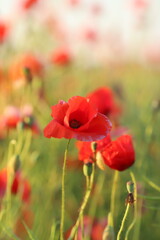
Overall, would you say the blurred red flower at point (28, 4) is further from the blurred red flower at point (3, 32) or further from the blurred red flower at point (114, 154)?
the blurred red flower at point (114, 154)

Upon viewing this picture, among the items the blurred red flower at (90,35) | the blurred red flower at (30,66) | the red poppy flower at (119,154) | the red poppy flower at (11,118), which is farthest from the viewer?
the blurred red flower at (90,35)

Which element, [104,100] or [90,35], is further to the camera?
[90,35]

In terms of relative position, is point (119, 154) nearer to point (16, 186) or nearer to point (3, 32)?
point (16, 186)

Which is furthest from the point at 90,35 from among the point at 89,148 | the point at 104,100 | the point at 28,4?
the point at 89,148

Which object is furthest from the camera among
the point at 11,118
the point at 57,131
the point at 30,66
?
the point at 30,66

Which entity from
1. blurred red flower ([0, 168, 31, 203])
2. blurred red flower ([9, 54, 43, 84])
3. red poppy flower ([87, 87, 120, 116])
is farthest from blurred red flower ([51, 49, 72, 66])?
blurred red flower ([0, 168, 31, 203])

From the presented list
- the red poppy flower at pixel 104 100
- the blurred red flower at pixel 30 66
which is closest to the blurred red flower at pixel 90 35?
the blurred red flower at pixel 30 66

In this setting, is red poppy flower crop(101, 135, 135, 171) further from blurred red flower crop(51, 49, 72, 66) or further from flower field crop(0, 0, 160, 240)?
blurred red flower crop(51, 49, 72, 66)
